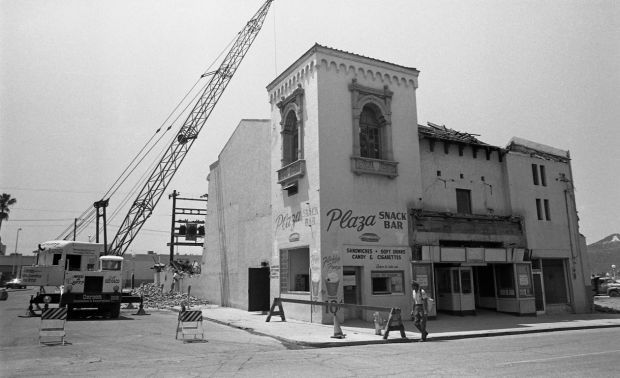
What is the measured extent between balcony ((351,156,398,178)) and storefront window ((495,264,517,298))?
8.81 m

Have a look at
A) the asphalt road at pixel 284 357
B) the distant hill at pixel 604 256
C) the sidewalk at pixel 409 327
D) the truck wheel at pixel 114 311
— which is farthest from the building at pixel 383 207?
the distant hill at pixel 604 256

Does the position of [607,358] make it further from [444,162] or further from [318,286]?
[444,162]

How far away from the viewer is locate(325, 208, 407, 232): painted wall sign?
2091 cm

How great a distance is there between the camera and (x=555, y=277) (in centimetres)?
2789

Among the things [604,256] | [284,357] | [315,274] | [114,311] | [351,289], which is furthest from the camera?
[604,256]

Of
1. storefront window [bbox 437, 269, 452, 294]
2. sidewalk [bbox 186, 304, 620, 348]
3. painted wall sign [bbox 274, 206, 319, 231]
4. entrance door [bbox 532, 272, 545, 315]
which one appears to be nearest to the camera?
sidewalk [bbox 186, 304, 620, 348]

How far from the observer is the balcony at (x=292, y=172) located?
2230 centimetres

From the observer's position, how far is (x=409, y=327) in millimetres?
19094

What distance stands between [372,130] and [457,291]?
949 cm

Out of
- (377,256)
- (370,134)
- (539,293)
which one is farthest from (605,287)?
(370,134)

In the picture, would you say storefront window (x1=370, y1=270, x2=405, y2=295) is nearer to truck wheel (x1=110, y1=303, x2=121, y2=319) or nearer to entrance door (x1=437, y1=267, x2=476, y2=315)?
entrance door (x1=437, y1=267, x2=476, y2=315)

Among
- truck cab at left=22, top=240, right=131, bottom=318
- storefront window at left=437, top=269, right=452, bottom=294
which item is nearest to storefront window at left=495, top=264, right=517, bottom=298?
storefront window at left=437, top=269, right=452, bottom=294

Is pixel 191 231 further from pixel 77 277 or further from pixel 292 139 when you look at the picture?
pixel 292 139

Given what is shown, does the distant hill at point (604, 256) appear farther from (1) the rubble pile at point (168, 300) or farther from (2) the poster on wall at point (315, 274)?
(2) the poster on wall at point (315, 274)
